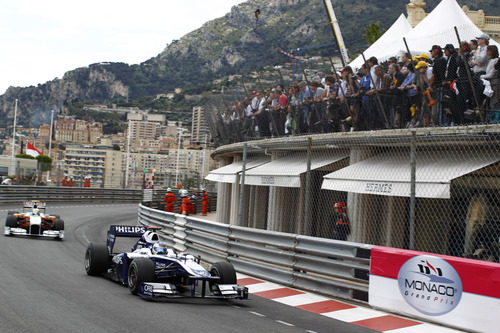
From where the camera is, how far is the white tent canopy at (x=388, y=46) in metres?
20.6

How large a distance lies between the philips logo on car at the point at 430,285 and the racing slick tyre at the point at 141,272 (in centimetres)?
340

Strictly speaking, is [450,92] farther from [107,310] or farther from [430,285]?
[107,310]

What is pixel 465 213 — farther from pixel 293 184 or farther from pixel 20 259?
pixel 20 259

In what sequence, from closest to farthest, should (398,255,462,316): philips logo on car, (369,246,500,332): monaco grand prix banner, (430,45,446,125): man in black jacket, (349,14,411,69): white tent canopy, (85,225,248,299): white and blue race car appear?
1. (369,246,500,332): monaco grand prix banner
2. (398,255,462,316): philips logo on car
3. (85,225,248,299): white and blue race car
4. (430,45,446,125): man in black jacket
5. (349,14,411,69): white tent canopy

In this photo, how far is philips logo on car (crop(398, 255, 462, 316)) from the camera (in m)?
8.58

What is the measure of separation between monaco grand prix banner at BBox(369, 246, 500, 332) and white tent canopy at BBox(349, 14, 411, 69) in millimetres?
10280

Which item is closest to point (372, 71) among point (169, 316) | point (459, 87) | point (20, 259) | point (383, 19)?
point (459, 87)

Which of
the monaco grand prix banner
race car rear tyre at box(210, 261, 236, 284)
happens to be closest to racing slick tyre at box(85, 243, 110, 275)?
race car rear tyre at box(210, 261, 236, 284)

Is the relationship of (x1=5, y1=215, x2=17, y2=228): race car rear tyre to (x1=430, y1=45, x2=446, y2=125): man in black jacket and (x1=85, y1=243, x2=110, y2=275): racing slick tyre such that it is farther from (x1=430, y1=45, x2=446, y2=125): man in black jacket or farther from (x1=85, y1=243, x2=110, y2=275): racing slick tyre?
(x1=430, y1=45, x2=446, y2=125): man in black jacket

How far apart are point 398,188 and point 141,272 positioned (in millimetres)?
4039

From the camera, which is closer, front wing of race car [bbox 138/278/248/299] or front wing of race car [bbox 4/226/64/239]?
front wing of race car [bbox 138/278/248/299]

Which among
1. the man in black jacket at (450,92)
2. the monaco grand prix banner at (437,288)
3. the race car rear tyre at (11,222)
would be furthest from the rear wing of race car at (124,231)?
the race car rear tyre at (11,222)

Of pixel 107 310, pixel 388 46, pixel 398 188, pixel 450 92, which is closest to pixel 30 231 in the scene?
pixel 107 310

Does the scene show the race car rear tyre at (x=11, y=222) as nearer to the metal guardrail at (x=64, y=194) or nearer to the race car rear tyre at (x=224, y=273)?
the race car rear tyre at (x=224, y=273)
